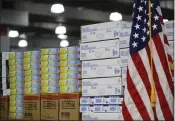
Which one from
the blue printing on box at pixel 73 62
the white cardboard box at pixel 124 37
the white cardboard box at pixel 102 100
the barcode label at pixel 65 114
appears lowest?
the barcode label at pixel 65 114

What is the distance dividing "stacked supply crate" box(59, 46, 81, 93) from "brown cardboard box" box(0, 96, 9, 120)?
1468mm

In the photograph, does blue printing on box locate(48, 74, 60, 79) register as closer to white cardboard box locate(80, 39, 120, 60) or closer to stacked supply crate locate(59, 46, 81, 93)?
stacked supply crate locate(59, 46, 81, 93)

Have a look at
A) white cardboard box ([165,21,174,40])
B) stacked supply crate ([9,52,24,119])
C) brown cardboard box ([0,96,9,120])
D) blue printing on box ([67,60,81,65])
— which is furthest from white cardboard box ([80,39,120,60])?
brown cardboard box ([0,96,9,120])

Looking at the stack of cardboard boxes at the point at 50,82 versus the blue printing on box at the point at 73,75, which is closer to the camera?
the blue printing on box at the point at 73,75

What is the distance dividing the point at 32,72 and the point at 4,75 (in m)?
0.84

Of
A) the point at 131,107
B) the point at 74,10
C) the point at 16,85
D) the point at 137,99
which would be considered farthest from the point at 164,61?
the point at 74,10

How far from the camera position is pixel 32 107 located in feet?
25.0

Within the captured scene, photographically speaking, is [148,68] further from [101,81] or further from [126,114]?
[101,81]

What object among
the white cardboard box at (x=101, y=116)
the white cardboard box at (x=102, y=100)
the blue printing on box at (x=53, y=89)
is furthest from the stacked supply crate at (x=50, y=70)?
the white cardboard box at (x=101, y=116)

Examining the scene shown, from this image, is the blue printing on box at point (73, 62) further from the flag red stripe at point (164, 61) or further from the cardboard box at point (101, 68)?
the flag red stripe at point (164, 61)

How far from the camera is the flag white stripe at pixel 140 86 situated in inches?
213

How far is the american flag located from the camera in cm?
543

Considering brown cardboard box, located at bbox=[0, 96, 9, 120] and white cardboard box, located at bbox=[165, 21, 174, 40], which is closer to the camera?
white cardboard box, located at bbox=[165, 21, 174, 40]

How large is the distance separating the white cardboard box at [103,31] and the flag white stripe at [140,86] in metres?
1.03
